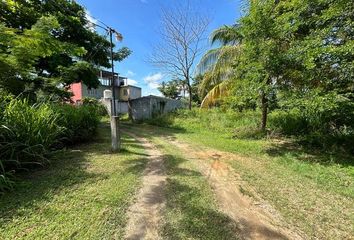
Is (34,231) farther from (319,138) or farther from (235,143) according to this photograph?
(319,138)

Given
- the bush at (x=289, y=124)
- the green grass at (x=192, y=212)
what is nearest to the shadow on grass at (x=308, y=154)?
the bush at (x=289, y=124)

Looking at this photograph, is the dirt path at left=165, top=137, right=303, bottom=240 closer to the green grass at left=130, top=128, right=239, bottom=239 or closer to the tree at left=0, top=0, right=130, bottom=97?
the green grass at left=130, top=128, right=239, bottom=239

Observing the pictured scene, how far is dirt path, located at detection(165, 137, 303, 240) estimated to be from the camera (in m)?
3.08

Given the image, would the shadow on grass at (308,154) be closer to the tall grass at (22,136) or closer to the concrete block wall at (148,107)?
the tall grass at (22,136)

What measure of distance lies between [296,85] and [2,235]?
705 centimetres

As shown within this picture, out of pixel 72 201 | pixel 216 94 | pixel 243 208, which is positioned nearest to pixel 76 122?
pixel 72 201

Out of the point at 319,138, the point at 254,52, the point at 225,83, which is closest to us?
the point at 254,52

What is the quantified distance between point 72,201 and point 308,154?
655 cm

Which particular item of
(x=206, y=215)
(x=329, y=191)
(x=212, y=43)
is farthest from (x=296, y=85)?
(x=212, y=43)

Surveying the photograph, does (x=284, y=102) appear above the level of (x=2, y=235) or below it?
above

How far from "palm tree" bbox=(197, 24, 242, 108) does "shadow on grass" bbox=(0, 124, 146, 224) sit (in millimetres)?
7582

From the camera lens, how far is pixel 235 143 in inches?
348

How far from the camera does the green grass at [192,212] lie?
9.82 feet

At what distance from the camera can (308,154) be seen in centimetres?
731
